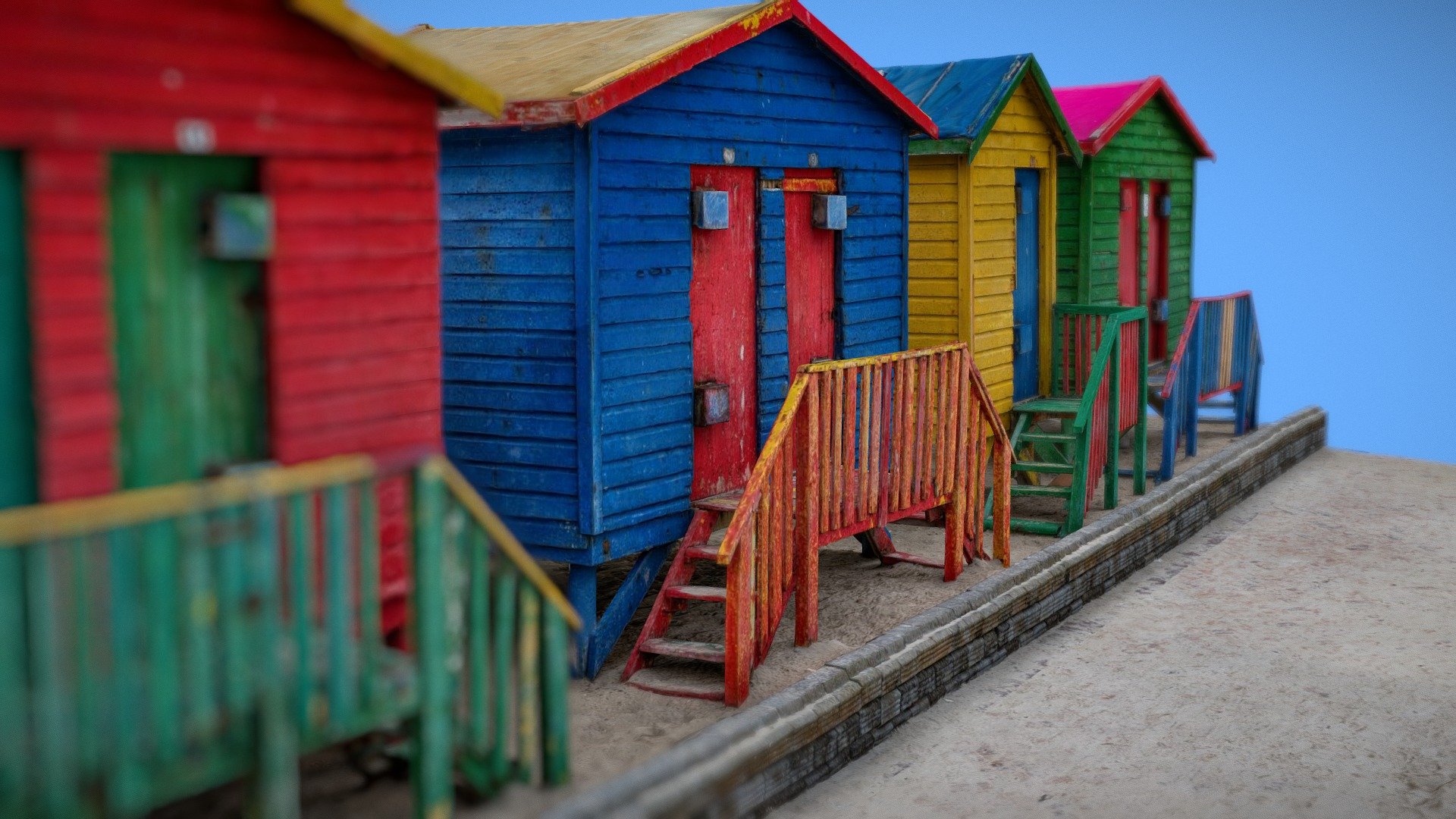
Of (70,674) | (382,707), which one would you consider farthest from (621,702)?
(70,674)

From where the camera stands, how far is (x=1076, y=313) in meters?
14.7

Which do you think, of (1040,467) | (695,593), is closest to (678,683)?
(695,593)

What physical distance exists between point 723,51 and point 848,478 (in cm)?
273

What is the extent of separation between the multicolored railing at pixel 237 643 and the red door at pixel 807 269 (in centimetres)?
472

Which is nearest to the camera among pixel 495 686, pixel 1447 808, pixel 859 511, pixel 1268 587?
pixel 495 686

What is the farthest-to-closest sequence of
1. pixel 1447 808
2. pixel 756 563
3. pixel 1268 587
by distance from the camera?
pixel 1268 587, pixel 756 563, pixel 1447 808

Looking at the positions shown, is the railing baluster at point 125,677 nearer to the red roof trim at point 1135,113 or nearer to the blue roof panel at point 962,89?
the blue roof panel at point 962,89

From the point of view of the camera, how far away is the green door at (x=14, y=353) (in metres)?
5.27

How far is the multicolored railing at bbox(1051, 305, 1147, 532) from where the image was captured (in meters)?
12.3

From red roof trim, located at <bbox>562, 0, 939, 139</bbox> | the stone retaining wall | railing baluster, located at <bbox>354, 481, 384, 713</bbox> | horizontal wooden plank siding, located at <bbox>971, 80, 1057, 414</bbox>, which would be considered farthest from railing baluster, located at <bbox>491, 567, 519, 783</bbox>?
horizontal wooden plank siding, located at <bbox>971, 80, 1057, 414</bbox>

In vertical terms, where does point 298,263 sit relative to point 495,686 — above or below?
above

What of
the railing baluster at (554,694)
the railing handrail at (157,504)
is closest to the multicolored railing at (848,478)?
the railing baluster at (554,694)

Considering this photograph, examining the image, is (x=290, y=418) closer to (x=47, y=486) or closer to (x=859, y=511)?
(x=47, y=486)

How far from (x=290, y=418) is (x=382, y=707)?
1336 mm
